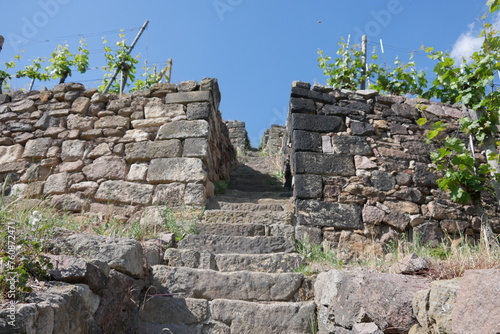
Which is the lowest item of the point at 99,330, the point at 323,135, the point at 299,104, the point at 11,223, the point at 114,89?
the point at 99,330

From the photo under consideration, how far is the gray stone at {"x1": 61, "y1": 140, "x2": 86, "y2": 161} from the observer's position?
17.1 feet

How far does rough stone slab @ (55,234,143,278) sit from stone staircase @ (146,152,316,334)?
346mm

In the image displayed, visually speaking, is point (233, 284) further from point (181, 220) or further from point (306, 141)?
point (306, 141)

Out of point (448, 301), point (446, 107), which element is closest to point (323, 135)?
point (446, 107)

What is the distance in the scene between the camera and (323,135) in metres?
4.88

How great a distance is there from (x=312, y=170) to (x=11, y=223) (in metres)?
2.93

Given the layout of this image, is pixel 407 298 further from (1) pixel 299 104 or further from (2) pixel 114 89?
(2) pixel 114 89

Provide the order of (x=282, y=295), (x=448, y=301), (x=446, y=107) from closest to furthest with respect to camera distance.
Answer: (x=448, y=301) → (x=282, y=295) → (x=446, y=107)

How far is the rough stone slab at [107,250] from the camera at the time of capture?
270 centimetres

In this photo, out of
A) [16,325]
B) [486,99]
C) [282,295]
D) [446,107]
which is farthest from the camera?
[446,107]

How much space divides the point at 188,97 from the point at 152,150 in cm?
81

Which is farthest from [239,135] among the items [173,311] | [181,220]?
[173,311]

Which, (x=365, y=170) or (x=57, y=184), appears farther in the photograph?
(x=57, y=184)

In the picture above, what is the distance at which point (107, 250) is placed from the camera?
2.83 m
